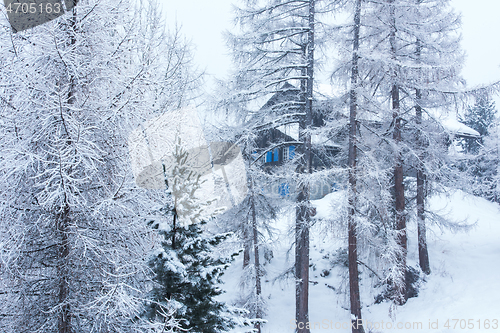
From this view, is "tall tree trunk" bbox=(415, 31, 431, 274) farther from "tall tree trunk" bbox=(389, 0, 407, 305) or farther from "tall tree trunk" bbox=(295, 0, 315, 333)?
"tall tree trunk" bbox=(295, 0, 315, 333)

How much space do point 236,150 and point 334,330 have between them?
7705 mm

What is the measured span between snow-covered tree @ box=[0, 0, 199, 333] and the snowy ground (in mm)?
6628

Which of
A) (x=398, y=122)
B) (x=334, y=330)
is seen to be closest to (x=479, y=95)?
(x=398, y=122)

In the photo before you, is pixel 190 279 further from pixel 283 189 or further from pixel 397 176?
pixel 397 176

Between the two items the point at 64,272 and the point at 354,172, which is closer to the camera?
the point at 64,272

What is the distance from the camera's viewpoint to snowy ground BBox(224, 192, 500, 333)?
953cm

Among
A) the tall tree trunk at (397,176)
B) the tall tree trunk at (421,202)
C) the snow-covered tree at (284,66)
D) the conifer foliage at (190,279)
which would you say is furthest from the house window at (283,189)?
the conifer foliage at (190,279)

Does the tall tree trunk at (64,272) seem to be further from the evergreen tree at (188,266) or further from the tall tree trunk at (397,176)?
the tall tree trunk at (397,176)

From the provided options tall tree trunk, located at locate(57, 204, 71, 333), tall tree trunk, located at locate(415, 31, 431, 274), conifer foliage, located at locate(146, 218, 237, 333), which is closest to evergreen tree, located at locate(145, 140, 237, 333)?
conifer foliage, located at locate(146, 218, 237, 333)

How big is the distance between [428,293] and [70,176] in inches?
502

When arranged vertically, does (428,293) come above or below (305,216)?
below

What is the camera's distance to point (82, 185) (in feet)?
14.1

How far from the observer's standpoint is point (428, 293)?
11.1 m

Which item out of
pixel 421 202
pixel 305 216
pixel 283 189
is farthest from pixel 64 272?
pixel 421 202
